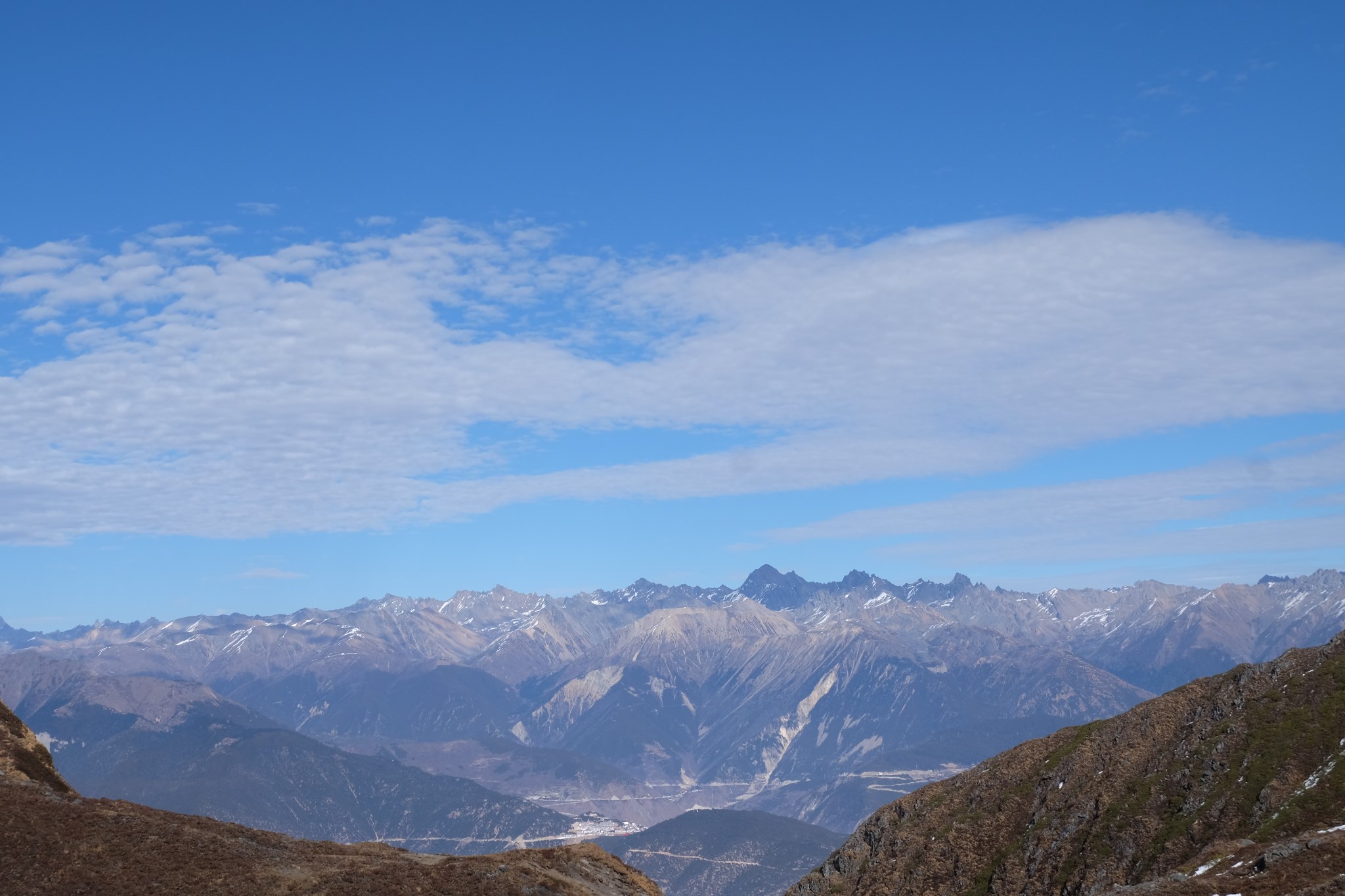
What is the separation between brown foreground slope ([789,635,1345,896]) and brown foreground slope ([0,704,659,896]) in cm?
4699

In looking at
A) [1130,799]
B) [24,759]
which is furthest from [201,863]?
[1130,799]

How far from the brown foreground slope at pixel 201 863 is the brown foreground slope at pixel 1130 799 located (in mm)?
46994

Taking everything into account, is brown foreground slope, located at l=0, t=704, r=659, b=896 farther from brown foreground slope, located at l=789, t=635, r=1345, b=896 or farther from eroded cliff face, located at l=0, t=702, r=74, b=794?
brown foreground slope, located at l=789, t=635, r=1345, b=896

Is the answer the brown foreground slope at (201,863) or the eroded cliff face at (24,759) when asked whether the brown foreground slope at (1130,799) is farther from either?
the eroded cliff face at (24,759)

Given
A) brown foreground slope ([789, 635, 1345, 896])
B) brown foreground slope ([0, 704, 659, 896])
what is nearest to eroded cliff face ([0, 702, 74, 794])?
brown foreground slope ([0, 704, 659, 896])

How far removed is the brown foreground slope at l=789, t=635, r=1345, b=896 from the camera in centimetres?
10694

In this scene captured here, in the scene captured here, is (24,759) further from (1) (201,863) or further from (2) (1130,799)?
(2) (1130,799)

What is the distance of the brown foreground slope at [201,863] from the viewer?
8006 cm

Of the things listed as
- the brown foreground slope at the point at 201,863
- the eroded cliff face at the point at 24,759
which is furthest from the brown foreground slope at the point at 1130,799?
the eroded cliff face at the point at 24,759

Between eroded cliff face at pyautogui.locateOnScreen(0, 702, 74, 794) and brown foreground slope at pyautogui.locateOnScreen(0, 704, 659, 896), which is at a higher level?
eroded cliff face at pyautogui.locateOnScreen(0, 702, 74, 794)

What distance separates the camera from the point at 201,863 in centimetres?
8362

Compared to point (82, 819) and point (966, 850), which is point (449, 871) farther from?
point (966, 850)

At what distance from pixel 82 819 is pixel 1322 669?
124551 millimetres

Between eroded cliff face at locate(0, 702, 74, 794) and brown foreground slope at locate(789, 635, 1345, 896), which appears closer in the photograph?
eroded cliff face at locate(0, 702, 74, 794)
